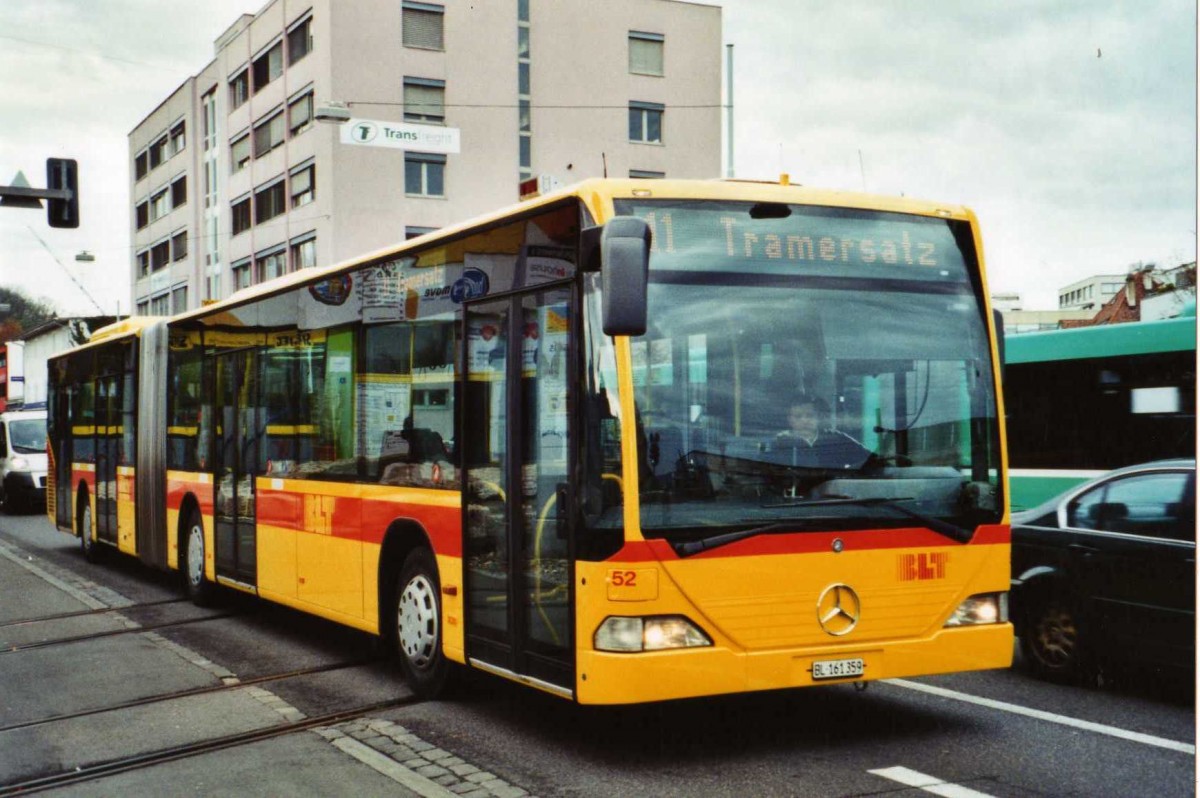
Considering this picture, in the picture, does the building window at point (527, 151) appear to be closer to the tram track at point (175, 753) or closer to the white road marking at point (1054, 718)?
the white road marking at point (1054, 718)

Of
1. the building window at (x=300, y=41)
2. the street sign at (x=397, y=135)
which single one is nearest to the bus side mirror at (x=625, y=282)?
the street sign at (x=397, y=135)

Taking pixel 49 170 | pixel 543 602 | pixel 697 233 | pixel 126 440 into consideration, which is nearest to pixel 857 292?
pixel 697 233

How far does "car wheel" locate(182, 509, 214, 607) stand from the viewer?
13752 mm

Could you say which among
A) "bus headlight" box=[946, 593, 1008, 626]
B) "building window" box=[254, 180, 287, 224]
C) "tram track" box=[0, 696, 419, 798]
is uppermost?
"building window" box=[254, 180, 287, 224]

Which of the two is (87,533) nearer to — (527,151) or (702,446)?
(702,446)

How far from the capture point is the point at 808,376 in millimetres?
6852

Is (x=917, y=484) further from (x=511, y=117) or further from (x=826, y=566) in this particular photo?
(x=511, y=117)

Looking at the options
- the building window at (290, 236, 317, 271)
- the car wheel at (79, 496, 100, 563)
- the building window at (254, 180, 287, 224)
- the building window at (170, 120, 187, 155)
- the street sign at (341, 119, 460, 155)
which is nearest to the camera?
the car wheel at (79, 496, 100, 563)

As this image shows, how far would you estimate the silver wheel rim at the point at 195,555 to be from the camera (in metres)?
13.8

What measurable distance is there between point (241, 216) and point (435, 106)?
42.2ft

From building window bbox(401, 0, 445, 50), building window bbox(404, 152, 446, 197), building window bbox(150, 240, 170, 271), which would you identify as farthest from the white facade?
building window bbox(150, 240, 170, 271)

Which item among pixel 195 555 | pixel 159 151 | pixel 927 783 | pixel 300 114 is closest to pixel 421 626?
pixel 927 783

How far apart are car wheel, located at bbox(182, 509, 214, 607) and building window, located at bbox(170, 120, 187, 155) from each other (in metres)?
55.8

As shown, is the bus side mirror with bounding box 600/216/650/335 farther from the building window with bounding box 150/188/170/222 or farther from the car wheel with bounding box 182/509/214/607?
the building window with bounding box 150/188/170/222
